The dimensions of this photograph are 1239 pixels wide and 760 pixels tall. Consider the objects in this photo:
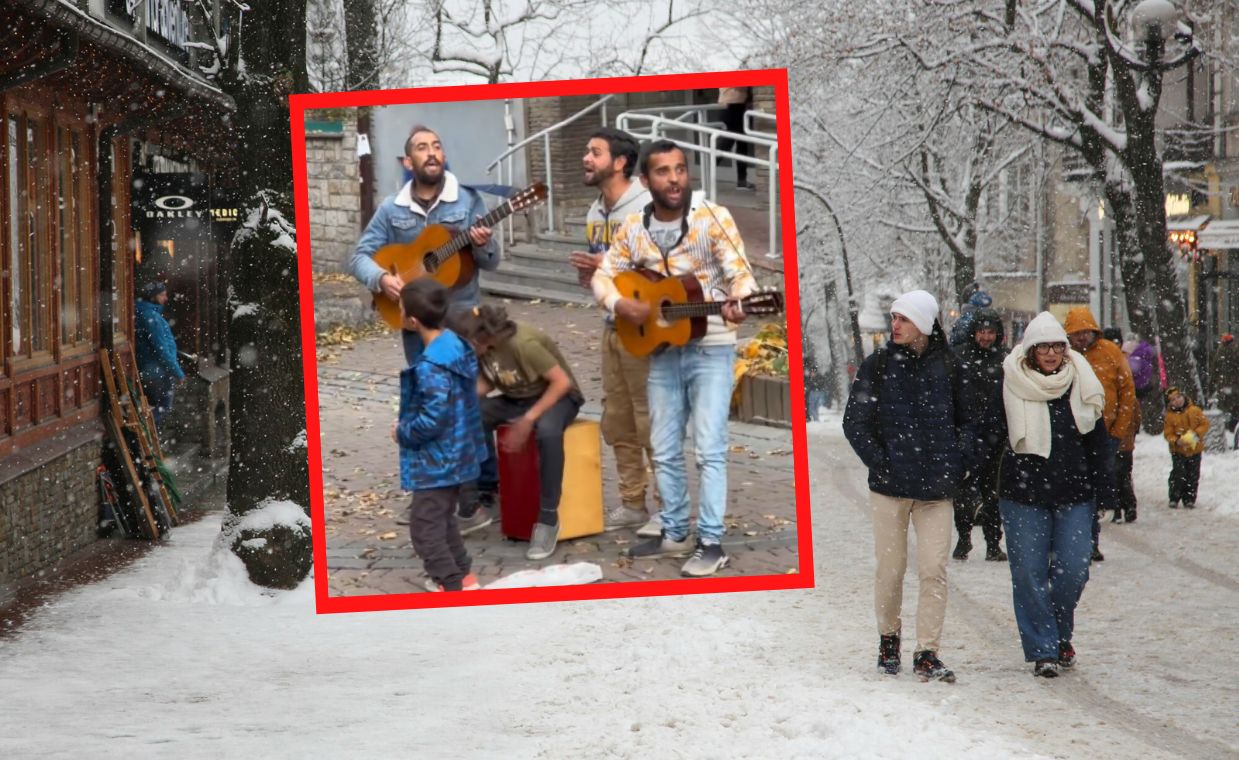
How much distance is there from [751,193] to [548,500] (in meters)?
1.19

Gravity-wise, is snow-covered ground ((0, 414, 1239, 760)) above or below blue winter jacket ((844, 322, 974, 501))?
below

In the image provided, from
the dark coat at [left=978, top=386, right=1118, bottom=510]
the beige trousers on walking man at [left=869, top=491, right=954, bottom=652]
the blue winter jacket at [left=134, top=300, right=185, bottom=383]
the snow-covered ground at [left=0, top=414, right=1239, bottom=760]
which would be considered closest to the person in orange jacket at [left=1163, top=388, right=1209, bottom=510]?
Result: the snow-covered ground at [left=0, top=414, right=1239, bottom=760]

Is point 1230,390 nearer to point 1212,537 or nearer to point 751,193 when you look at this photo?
point 1212,537

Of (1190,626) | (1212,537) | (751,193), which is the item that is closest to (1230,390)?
(1212,537)

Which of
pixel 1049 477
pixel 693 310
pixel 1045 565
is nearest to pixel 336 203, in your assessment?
pixel 693 310

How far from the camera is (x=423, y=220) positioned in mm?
5168

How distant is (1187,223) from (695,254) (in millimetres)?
24331

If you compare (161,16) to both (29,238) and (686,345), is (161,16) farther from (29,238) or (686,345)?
(686,345)

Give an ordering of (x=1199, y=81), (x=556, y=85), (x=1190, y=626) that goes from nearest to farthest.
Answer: (x=556, y=85)
(x=1190, y=626)
(x=1199, y=81)

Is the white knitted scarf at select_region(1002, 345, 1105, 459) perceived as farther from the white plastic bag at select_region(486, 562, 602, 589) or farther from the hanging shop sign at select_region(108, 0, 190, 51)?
the hanging shop sign at select_region(108, 0, 190, 51)

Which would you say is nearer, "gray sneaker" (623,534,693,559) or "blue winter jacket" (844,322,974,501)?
"gray sneaker" (623,534,693,559)

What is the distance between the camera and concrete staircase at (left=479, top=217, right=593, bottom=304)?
17.3ft

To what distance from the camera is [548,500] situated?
17.4ft

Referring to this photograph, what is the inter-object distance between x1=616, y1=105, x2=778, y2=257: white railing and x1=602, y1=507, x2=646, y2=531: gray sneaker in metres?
1.07
